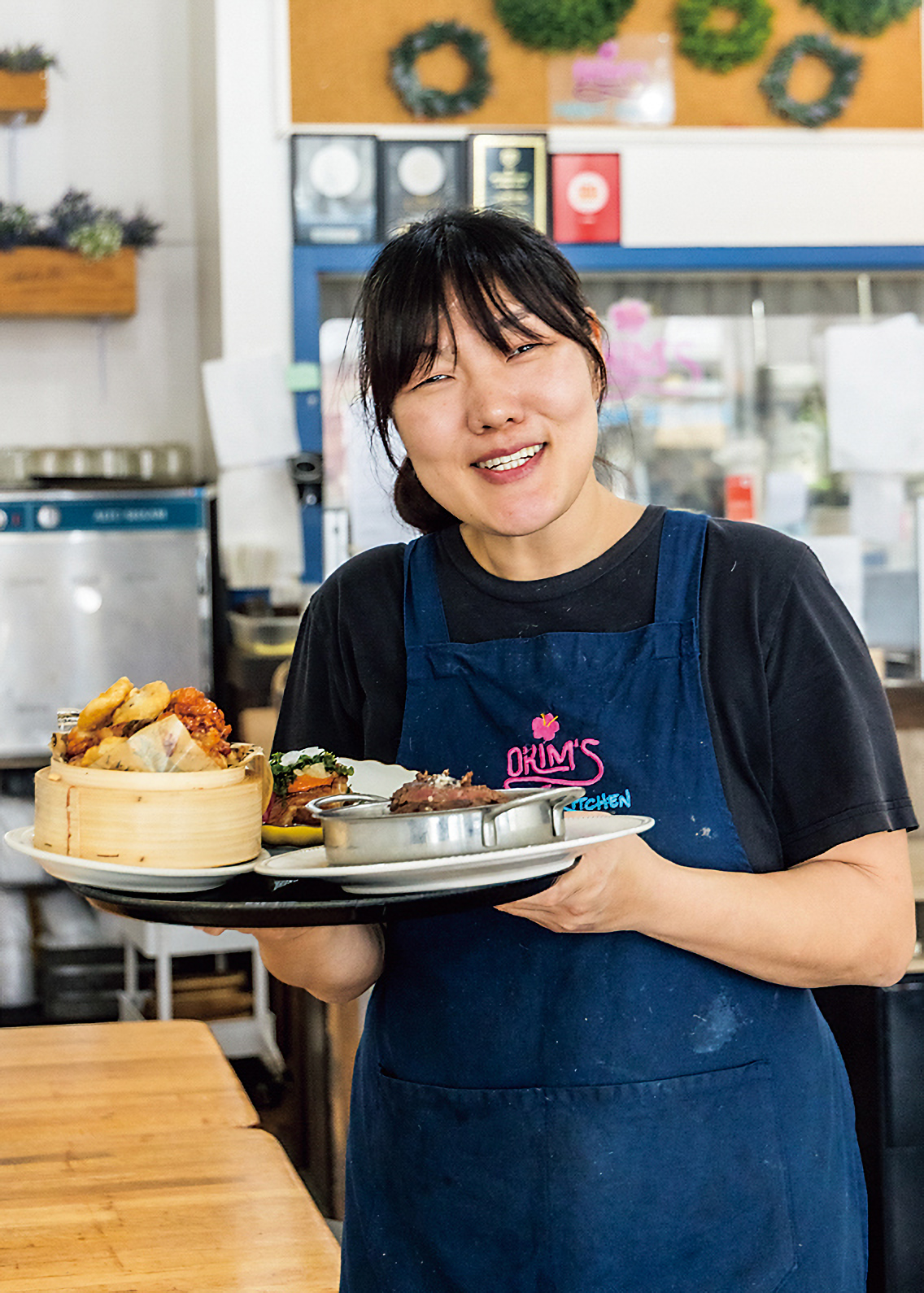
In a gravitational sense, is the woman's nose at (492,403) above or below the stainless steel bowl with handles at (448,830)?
above

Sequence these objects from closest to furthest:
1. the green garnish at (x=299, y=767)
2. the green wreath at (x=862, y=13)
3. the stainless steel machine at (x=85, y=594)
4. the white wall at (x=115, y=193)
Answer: the green garnish at (x=299, y=767) < the stainless steel machine at (x=85, y=594) < the green wreath at (x=862, y=13) < the white wall at (x=115, y=193)

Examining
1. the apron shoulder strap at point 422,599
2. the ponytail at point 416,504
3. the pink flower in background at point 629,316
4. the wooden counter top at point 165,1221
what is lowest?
the wooden counter top at point 165,1221

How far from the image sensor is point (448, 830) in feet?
2.89

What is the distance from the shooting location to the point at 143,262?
16.5 ft

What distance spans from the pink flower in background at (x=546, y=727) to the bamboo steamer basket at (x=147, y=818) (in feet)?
1.02

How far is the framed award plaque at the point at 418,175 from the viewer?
4.41 m

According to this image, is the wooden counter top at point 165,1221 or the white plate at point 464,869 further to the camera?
the wooden counter top at point 165,1221

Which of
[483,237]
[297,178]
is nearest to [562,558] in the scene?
[483,237]

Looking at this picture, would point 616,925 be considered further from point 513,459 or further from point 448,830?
point 513,459

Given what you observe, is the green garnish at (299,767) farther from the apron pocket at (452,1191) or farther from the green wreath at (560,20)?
the green wreath at (560,20)

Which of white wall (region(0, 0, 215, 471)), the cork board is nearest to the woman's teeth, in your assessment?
the cork board

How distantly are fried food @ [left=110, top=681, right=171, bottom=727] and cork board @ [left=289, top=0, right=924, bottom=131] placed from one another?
12.0 feet

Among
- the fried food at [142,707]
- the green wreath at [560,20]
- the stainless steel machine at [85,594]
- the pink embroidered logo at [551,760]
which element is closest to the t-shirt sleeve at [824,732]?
the pink embroidered logo at [551,760]

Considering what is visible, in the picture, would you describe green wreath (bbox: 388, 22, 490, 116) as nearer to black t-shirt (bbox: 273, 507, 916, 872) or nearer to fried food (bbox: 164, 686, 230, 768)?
black t-shirt (bbox: 273, 507, 916, 872)
